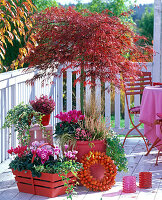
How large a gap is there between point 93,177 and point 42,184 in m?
0.49

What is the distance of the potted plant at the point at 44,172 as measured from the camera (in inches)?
132

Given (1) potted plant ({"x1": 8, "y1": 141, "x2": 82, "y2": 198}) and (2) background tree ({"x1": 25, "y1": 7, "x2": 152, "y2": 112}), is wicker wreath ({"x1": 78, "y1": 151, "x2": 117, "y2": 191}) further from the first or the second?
(2) background tree ({"x1": 25, "y1": 7, "x2": 152, "y2": 112})

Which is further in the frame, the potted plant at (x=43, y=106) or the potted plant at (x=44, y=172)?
the potted plant at (x=43, y=106)

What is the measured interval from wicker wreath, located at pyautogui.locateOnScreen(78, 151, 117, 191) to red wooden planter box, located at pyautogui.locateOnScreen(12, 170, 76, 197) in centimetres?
11

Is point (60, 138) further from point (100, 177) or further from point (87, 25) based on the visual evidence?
point (87, 25)

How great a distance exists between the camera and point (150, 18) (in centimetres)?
1455

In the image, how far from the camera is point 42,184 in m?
3.43

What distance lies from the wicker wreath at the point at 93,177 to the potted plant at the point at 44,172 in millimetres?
89

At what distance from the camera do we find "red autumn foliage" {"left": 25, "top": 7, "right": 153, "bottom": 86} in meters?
3.62

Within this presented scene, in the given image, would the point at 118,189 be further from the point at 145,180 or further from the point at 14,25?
the point at 14,25

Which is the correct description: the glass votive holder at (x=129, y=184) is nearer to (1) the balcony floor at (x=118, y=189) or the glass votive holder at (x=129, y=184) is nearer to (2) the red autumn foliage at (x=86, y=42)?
(1) the balcony floor at (x=118, y=189)

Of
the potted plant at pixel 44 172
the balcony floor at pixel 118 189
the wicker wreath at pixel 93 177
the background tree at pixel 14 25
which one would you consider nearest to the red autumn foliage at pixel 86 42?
the background tree at pixel 14 25

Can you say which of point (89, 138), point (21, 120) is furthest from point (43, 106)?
point (89, 138)

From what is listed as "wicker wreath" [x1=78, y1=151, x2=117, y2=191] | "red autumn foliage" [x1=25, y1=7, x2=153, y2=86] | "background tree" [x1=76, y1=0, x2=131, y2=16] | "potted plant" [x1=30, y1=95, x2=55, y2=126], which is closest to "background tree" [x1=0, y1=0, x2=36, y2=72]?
"red autumn foliage" [x1=25, y1=7, x2=153, y2=86]
